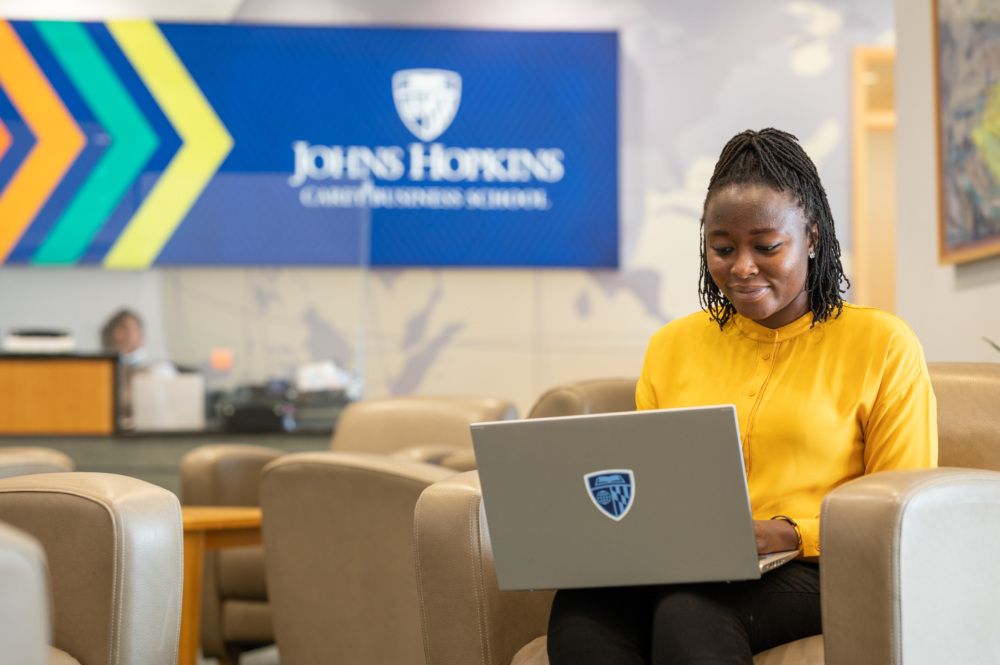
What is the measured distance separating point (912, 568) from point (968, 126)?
168 centimetres

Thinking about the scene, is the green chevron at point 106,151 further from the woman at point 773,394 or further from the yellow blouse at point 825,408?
the yellow blouse at point 825,408

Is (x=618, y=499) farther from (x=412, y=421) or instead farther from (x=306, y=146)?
(x=306, y=146)

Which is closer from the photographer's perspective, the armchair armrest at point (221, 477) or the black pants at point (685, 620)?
the black pants at point (685, 620)

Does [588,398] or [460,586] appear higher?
[588,398]

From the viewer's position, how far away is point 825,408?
4.58 ft

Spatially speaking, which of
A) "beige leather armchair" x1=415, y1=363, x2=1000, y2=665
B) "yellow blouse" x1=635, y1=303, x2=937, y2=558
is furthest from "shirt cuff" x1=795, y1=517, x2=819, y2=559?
"beige leather armchair" x1=415, y1=363, x2=1000, y2=665

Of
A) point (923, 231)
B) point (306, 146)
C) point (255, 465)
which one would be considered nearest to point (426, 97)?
point (306, 146)

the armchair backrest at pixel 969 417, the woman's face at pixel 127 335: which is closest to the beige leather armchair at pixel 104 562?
the armchair backrest at pixel 969 417

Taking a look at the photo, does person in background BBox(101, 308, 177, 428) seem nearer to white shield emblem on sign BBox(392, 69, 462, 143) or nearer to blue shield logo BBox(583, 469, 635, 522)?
white shield emblem on sign BBox(392, 69, 462, 143)

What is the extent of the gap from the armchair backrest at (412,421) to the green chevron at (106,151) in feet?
6.78

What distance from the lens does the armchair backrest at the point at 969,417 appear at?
1661mm

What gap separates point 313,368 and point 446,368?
2.56 feet

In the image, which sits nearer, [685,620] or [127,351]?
[685,620]

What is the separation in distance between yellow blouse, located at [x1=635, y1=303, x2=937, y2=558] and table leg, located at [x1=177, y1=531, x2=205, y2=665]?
135 centimetres
